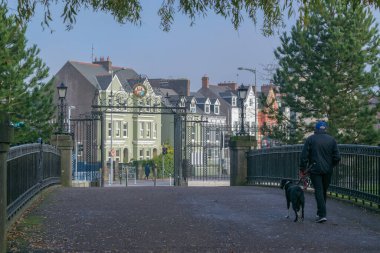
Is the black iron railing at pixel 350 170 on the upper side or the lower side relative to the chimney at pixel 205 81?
lower

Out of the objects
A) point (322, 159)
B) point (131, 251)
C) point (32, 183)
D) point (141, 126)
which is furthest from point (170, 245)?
point (141, 126)

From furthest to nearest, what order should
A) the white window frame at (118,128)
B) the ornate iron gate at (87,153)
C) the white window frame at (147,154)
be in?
the white window frame at (147,154)
the white window frame at (118,128)
the ornate iron gate at (87,153)

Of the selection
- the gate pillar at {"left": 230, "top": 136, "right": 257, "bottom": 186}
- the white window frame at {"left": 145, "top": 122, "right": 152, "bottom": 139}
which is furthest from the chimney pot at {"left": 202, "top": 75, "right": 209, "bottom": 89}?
the gate pillar at {"left": 230, "top": 136, "right": 257, "bottom": 186}

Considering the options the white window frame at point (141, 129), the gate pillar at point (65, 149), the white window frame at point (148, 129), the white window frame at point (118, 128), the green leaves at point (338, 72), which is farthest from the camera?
the white window frame at point (148, 129)

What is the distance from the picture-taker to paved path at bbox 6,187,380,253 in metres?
8.50

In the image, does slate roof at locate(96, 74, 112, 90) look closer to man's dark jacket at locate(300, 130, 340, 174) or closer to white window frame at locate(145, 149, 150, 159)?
white window frame at locate(145, 149, 150, 159)

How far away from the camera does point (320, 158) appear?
1111cm

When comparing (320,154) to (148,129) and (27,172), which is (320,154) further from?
(148,129)

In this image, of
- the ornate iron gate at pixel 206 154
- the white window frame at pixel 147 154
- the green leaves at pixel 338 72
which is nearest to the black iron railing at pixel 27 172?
the ornate iron gate at pixel 206 154

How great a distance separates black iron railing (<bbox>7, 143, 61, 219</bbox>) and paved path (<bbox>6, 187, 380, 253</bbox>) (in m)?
0.44

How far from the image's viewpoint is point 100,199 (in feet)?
47.8

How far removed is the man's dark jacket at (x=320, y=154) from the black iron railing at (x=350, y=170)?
1283 millimetres

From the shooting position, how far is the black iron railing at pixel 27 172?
1023 centimetres

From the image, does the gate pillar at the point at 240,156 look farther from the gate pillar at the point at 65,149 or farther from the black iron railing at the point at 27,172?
the black iron railing at the point at 27,172
